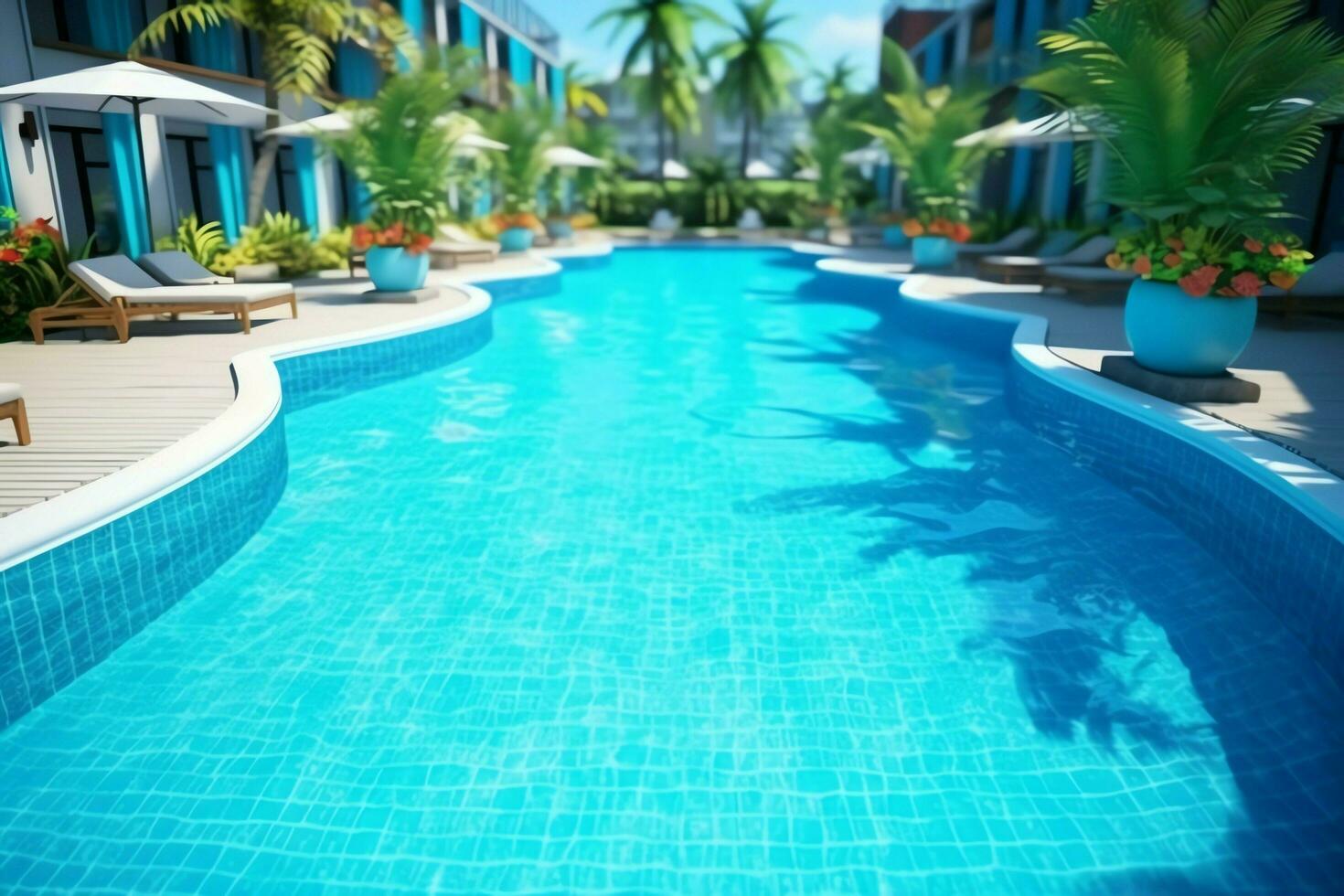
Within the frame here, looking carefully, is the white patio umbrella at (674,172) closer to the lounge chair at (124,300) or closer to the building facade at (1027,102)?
the building facade at (1027,102)

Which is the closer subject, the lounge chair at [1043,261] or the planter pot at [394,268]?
the planter pot at [394,268]

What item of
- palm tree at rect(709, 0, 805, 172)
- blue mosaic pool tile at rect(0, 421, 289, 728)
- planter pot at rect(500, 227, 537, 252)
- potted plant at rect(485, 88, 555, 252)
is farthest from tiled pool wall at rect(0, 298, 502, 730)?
palm tree at rect(709, 0, 805, 172)

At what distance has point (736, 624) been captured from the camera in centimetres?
418

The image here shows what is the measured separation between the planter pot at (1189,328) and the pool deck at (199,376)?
1.31ft

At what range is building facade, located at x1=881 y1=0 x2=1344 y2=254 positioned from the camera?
1112cm

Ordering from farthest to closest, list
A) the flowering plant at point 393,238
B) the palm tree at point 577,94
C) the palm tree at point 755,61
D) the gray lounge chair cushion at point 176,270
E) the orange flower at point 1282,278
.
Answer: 1. the palm tree at point 577,94
2. the palm tree at point 755,61
3. the flowering plant at point 393,238
4. the gray lounge chair cushion at point 176,270
5. the orange flower at point 1282,278

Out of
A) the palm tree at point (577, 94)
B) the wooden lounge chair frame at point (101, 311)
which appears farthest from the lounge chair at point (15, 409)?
the palm tree at point (577, 94)

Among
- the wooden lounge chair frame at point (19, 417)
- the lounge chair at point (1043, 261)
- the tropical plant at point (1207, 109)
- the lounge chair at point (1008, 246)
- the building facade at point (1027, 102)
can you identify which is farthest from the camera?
the lounge chair at point (1008, 246)

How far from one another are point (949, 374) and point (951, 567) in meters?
4.95

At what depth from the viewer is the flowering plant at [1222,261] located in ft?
19.0

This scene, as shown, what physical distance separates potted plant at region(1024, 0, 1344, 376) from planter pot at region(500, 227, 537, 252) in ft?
47.6

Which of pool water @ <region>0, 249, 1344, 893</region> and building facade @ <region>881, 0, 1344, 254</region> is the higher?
building facade @ <region>881, 0, 1344, 254</region>

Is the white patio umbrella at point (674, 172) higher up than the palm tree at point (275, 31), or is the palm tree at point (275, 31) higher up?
the palm tree at point (275, 31)

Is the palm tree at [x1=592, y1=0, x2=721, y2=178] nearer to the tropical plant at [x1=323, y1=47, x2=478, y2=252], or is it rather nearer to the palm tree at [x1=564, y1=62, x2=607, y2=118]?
the palm tree at [x1=564, y1=62, x2=607, y2=118]
